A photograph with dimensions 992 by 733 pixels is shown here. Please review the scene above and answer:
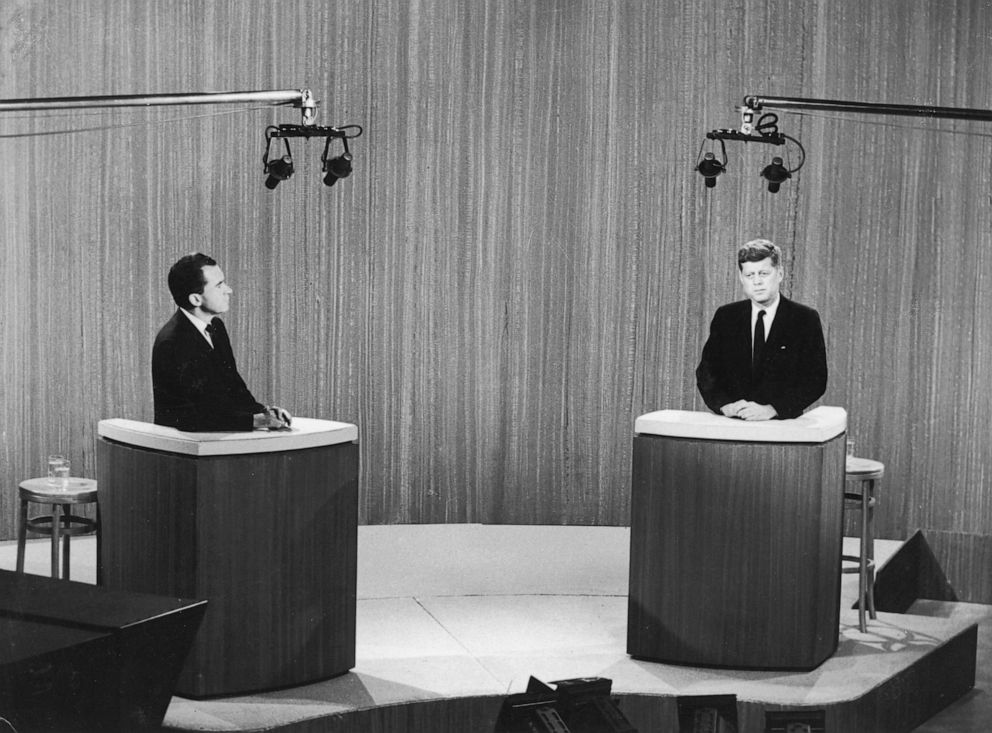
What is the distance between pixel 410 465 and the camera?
248 inches

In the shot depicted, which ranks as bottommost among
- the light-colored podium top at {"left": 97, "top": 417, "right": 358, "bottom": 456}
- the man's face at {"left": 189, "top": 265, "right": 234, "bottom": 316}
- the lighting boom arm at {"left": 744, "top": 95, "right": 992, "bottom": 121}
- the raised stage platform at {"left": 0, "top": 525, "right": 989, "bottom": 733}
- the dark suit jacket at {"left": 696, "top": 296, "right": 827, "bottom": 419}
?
the raised stage platform at {"left": 0, "top": 525, "right": 989, "bottom": 733}

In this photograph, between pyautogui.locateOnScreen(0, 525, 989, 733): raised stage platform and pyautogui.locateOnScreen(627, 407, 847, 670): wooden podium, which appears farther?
pyautogui.locateOnScreen(627, 407, 847, 670): wooden podium

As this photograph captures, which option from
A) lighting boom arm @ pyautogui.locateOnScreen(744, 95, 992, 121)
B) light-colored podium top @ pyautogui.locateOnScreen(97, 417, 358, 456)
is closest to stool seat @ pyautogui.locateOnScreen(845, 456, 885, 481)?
lighting boom arm @ pyautogui.locateOnScreen(744, 95, 992, 121)

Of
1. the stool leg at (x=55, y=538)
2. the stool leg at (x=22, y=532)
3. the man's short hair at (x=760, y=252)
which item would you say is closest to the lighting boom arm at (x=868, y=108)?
the man's short hair at (x=760, y=252)

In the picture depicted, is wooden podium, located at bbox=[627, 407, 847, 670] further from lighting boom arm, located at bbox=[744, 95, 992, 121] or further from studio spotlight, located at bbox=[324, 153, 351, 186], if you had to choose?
studio spotlight, located at bbox=[324, 153, 351, 186]

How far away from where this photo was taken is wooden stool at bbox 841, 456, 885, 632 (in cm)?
475

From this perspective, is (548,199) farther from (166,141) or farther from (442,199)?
(166,141)

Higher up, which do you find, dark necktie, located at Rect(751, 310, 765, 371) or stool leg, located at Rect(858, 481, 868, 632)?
dark necktie, located at Rect(751, 310, 765, 371)

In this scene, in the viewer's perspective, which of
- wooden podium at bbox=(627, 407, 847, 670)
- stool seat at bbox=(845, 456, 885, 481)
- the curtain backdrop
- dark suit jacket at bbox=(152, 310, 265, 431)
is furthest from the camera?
the curtain backdrop

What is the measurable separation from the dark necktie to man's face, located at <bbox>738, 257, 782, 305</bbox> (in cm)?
6

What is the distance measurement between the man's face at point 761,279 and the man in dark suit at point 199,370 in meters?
1.61

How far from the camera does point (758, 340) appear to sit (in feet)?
14.4

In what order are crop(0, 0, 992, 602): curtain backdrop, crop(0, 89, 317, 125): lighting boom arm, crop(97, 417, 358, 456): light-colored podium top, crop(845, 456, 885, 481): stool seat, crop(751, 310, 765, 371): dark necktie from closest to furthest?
1. crop(97, 417, 358, 456): light-colored podium top
2. crop(0, 89, 317, 125): lighting boom arm
3. crop(751, 310, 765, 371): dark necktie
4. crop(845, 456, 885, 481): stool seat
5. crop(0, 0, 992, 602): curtain backdrop

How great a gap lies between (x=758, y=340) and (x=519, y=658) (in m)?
1.34
